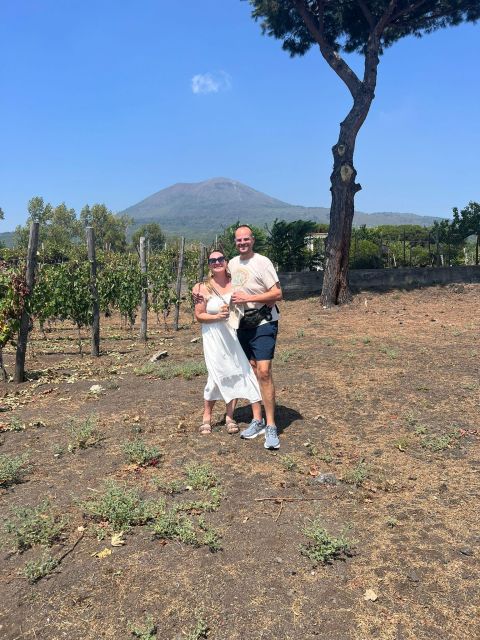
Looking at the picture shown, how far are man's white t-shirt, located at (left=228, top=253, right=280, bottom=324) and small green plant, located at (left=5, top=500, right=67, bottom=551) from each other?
2.25 m

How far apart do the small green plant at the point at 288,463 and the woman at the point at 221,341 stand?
650 millimetres

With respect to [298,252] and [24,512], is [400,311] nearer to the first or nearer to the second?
[298,252]

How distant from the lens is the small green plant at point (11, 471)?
154 inches

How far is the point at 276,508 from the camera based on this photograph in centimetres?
338

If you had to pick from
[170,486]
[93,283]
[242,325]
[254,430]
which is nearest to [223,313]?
[242,325]

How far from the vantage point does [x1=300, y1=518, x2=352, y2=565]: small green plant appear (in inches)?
110

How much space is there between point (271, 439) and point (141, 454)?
116 cm

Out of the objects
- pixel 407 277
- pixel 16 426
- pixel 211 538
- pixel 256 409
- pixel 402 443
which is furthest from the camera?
pixel 407 277

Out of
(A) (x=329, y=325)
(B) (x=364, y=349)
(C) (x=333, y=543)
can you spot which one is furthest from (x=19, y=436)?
(A) (x=329, y=325)

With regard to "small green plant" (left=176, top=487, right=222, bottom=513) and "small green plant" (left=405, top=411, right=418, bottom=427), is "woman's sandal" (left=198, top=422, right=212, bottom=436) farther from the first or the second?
"small green plant" (left=405, top=411, right=418, bottom=427)

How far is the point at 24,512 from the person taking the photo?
3.29 m

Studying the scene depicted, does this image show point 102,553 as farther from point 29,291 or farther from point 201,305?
point 29,291

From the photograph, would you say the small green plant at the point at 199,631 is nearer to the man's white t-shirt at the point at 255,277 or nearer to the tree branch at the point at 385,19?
the man's white t-shirt at the point at 255,277

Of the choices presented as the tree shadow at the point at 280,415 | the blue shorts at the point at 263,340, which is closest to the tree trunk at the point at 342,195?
the tree shadow at the point at 280,415
